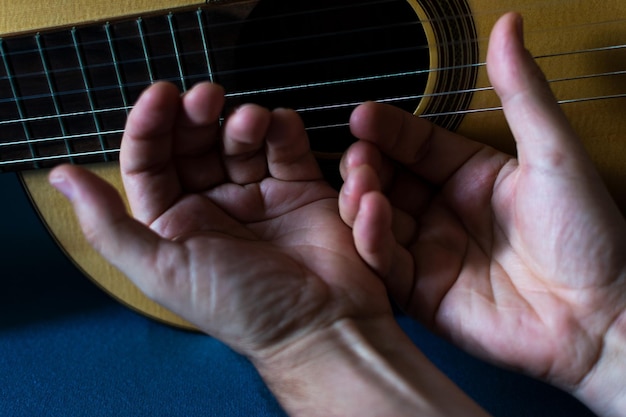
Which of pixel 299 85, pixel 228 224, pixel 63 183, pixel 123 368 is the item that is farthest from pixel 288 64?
pixel 123 368

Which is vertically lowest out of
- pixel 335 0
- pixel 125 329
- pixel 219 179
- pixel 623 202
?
pixel 125 329

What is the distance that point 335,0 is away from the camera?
867 mm

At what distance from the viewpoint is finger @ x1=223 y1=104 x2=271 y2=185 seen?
624 mm

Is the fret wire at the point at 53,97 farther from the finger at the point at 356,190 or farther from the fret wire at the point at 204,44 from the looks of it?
the finger at the point at 356,190

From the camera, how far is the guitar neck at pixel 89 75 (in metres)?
0.82

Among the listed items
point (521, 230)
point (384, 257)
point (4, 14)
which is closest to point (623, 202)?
point (521, 230)

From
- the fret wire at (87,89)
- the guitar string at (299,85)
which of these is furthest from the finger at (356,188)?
the fret wire at (87,89)

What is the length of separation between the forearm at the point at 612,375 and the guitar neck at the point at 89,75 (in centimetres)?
58

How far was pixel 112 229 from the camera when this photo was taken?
54 centimetres

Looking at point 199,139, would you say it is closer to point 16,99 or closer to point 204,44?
point 204,44

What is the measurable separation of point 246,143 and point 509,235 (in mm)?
313

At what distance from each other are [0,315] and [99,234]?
0.62m

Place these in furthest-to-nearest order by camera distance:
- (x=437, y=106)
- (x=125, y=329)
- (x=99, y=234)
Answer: (x=125, y=329) < (x=437, y=106) < (x=99, y=234)

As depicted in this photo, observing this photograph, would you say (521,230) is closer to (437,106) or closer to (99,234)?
(437,106)
